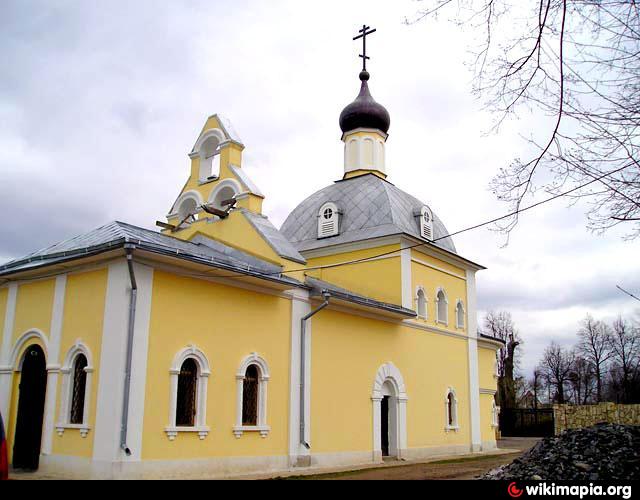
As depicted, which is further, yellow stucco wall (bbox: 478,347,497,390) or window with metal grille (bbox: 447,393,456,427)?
yellow stucco wall (bbox: 478,347,497,390)

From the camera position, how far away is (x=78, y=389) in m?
12.0

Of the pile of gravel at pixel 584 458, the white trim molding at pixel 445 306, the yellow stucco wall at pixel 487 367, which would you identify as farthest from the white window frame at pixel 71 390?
the yellow stucco wall at pixel 487 367

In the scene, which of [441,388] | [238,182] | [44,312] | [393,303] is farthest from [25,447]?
[441,388]

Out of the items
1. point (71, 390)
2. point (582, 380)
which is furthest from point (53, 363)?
point (582, 380)

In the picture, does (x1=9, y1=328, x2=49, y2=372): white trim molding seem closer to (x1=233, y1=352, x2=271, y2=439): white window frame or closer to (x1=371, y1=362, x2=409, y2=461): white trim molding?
(x1=233, y1=352, x2=271, y2=439): white window frame

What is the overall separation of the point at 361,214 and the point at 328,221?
3.90 ft

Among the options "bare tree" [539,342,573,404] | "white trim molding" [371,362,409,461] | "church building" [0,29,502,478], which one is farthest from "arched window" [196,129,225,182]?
"bare tree" [539,342,573,404]

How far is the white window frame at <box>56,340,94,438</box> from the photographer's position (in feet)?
37.3

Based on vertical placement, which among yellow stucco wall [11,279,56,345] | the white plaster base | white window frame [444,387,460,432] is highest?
yellow stucco wall [11,279,56,345]

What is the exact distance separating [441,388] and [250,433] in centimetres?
881

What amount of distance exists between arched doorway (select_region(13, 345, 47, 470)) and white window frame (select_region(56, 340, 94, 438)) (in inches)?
35.6

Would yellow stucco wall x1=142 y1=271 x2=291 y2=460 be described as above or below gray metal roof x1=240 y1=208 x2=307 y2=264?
below

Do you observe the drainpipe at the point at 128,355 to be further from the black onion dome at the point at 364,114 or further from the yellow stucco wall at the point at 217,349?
the black onion dome at the point at 364,114

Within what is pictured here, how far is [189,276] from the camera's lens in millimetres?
12594
